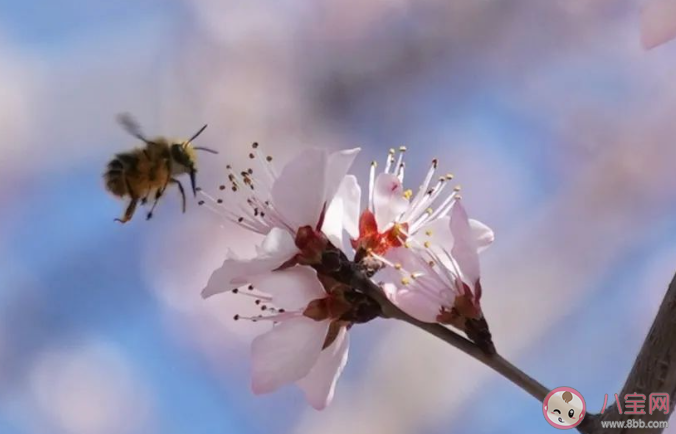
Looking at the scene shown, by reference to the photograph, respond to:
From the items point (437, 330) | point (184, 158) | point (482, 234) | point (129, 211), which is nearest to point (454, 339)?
point (437, 330)

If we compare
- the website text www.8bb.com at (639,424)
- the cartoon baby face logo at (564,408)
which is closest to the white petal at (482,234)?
the cartoon baby face logo at (564,408)

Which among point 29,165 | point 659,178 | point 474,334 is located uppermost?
point 474,334

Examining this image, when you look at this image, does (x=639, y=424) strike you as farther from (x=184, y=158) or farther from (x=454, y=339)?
(x=184, y=158)

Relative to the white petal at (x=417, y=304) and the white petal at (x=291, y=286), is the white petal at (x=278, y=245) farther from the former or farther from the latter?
the white petal at (x=417, y=304)

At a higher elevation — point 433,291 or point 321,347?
point 433,291

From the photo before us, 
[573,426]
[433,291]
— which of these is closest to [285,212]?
[433,291]

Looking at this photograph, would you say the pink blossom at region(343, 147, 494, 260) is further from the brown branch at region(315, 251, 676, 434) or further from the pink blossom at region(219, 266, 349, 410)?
the brown branch at region(315, 251, 676, 434)

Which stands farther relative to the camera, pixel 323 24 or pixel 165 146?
pixel 323 24

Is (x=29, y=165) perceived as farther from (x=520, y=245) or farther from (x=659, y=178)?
(x=659, y=178)
